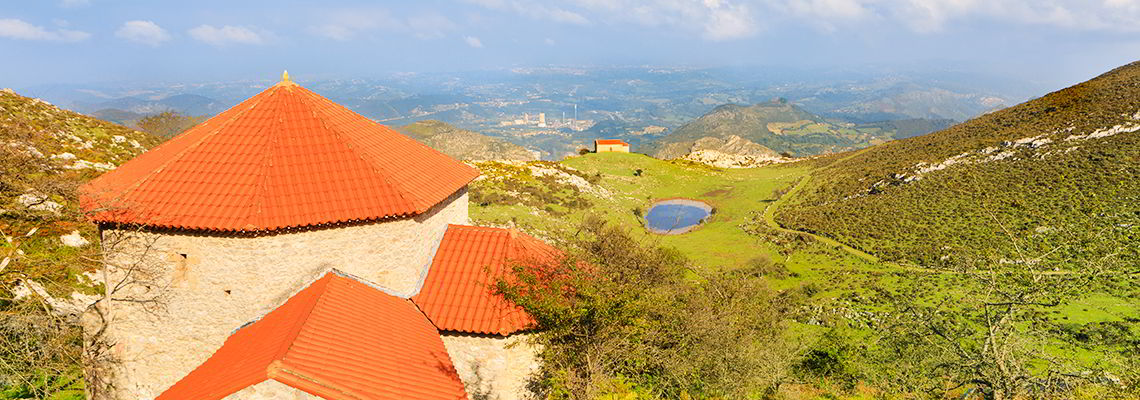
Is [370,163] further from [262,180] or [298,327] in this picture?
[298,327]

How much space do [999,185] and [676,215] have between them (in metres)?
29.9

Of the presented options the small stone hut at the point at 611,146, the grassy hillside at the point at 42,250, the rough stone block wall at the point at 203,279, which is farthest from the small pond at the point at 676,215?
the grassy hillside at the point at 42,250

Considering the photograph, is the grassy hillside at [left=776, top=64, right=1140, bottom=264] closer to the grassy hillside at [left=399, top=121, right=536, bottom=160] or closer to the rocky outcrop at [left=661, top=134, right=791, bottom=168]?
the rocky outcrop at [left=661, top=134, right=791, bottom=168]

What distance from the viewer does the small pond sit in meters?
53.8

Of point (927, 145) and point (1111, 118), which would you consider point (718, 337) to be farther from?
point (927, 145)

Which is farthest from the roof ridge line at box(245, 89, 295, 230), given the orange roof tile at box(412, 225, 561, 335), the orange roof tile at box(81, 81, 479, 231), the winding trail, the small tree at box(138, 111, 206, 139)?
the small tree at box(138, 111, 206, 139)

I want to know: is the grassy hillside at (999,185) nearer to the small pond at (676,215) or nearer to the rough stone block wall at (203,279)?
the small pond at (676,215)

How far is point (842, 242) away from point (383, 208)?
40.1 m

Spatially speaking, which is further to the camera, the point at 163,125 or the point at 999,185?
the point at 163,125

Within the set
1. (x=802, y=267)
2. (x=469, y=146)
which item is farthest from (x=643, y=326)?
(x=469, y=146)

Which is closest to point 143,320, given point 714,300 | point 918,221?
point 714,300

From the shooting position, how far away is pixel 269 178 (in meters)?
11.7

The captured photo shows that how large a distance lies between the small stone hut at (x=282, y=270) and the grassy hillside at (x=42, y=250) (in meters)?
1.14

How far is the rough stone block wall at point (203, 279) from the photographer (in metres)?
11.4
